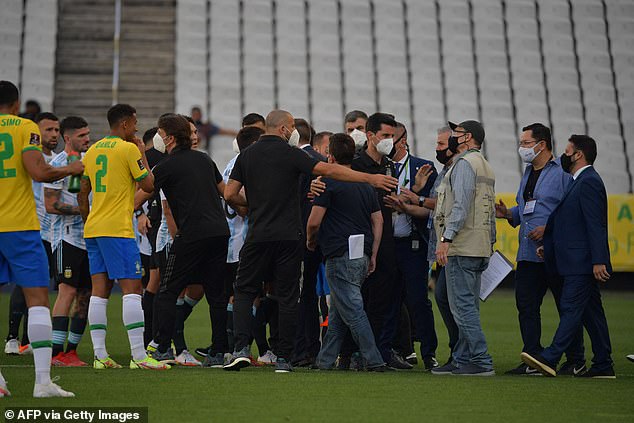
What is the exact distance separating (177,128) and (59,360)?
7.44 ft

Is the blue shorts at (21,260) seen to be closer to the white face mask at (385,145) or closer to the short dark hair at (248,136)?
the short dark hair at (248,136)

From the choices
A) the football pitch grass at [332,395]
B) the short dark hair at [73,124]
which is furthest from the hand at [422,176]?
the short dark hair at [73,124]

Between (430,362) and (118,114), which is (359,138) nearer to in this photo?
(430,362)

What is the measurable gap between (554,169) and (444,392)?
111 inches

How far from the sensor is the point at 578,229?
29.1 feet

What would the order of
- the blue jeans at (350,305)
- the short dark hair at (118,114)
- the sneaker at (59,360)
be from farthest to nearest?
the sneaker at (59,360) → the blue jeans at (350,305) → the short dark hair at (118,114)

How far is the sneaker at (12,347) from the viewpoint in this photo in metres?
10.4

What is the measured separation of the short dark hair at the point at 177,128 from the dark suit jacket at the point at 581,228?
321 cm

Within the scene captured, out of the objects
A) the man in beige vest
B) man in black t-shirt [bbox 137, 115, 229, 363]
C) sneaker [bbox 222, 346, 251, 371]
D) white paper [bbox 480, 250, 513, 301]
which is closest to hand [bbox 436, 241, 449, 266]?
the man in beige vest

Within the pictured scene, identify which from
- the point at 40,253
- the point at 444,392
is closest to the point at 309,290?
the point at 444,392

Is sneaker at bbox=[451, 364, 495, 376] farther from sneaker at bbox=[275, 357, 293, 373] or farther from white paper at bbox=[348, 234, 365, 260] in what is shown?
sneaker at bbox=[275, 357, 293, 373]

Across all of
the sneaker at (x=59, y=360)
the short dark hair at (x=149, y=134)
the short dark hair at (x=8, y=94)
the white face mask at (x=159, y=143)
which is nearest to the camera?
the short dark hair at (x=8, y=94)

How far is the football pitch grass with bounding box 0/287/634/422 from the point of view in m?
6.31

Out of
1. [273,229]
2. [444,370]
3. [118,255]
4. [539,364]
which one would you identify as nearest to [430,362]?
[444,370]
